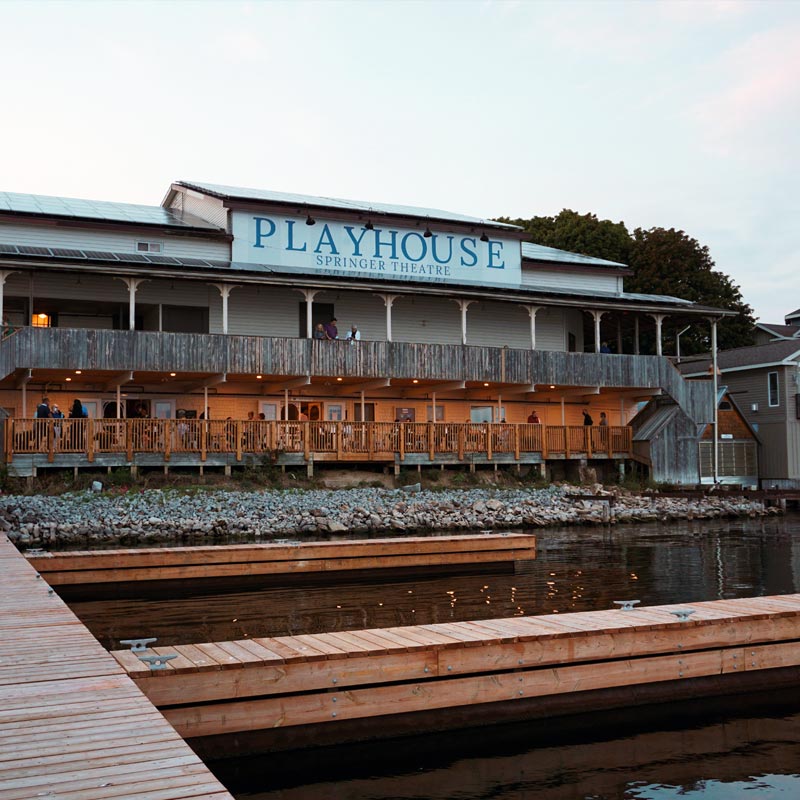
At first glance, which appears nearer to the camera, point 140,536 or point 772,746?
point 772,746

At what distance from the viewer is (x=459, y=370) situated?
→ 35.4m

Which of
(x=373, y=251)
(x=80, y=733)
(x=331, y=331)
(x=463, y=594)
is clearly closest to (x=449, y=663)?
(x=80, y=733)

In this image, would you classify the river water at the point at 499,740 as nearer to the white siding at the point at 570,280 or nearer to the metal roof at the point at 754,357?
the white siding at the point at 570,280

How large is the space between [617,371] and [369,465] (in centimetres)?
1115

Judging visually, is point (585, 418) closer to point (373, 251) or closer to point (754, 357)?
point (754, 357)

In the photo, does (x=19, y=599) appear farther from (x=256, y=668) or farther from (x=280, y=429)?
(x=280, y=429)

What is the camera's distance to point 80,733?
18.9 ft

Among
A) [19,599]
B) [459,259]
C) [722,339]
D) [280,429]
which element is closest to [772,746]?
[19,599]

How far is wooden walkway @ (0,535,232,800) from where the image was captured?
488 centimetres

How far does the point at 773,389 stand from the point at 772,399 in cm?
46

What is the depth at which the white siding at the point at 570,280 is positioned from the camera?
4197 centimetres

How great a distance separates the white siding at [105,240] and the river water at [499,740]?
21349mm

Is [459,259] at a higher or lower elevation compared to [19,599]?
higher


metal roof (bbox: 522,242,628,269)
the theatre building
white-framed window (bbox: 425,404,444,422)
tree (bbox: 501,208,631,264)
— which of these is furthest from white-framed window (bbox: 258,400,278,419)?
tree (bbox: 501,208,631,264)
